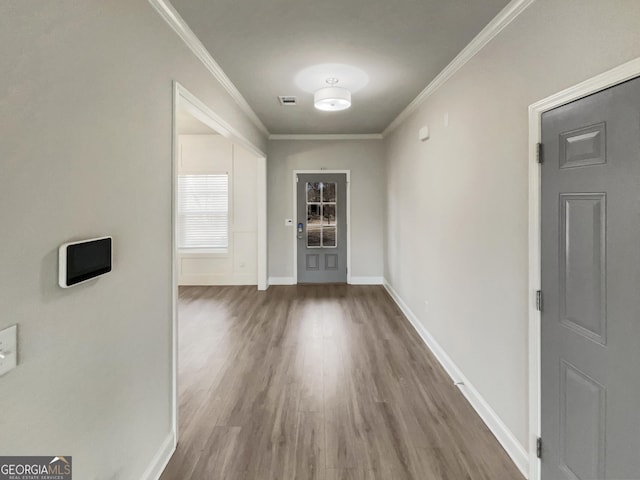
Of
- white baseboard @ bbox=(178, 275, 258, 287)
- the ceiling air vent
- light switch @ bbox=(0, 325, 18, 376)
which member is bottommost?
white baseboard @ bbox=(178, 275, 258, 287)

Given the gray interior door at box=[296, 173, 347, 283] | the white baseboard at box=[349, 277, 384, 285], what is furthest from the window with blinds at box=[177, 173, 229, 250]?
the white baseboard at box=[349, 277, 384, 285]

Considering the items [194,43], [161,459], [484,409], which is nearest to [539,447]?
[484,409]

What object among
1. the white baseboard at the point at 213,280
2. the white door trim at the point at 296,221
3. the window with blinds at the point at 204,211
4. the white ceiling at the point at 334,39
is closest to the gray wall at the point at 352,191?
the white door trim at the point at 296,221

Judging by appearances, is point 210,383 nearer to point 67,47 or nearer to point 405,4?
point 67,47

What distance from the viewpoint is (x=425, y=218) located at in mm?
3631

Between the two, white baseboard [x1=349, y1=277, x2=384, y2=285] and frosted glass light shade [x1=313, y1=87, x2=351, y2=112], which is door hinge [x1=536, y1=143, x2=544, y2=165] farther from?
white baseboard [x1=349, y1=277, x2=384, y2=285]

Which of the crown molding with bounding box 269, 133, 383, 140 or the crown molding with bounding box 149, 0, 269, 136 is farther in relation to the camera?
the crown molding with bounding box 269, 133, 383, 140

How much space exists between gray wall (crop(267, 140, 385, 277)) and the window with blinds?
0.90 metres

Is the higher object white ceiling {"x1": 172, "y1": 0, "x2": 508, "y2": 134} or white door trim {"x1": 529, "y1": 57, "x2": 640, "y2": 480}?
white ceiling {"x1": 172, "y1": 0, "x2": 508, "y2": 134}

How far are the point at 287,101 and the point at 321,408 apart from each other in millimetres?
3282

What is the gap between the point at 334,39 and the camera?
243 centimetres

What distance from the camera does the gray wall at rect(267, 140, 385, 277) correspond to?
6.05 meters

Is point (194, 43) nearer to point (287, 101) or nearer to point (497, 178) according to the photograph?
point (287, 101)

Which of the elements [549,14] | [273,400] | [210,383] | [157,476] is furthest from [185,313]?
[549,14]
